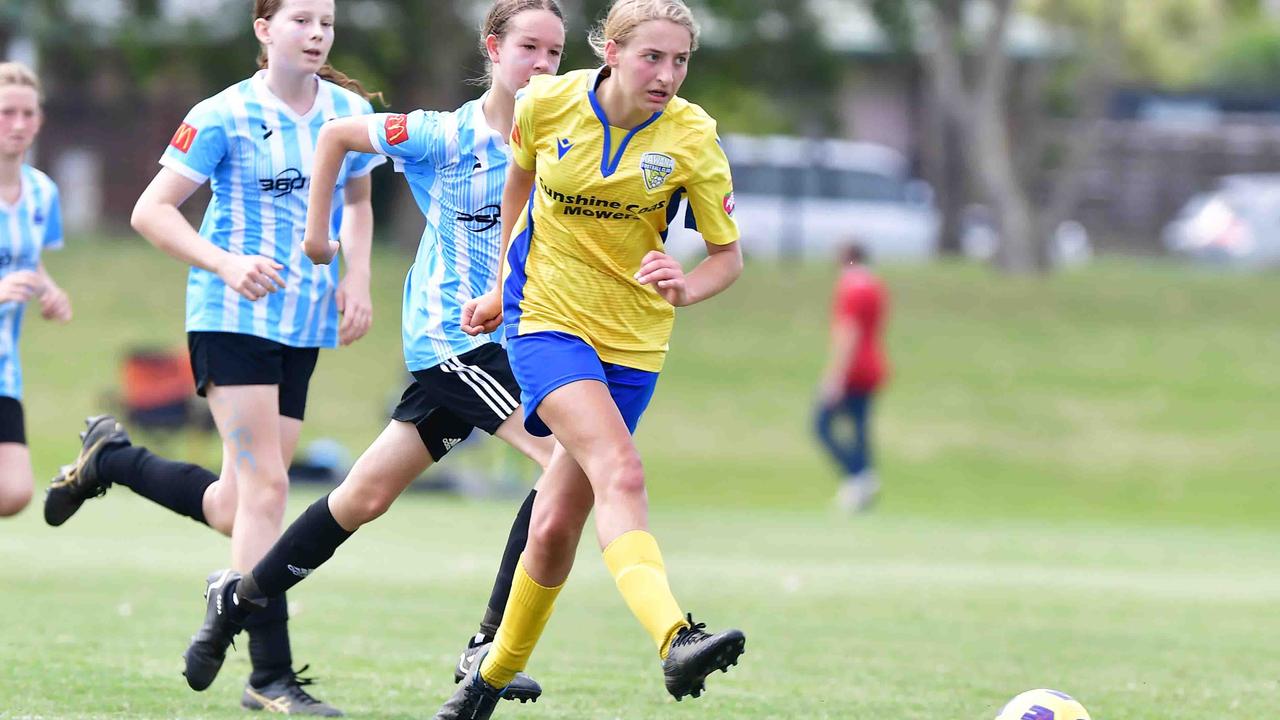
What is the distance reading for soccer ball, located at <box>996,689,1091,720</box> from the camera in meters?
5.27

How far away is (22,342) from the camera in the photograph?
24.0 metres

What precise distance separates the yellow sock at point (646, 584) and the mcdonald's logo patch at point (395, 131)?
1439mm

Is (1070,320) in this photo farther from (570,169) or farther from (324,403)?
(570,169)

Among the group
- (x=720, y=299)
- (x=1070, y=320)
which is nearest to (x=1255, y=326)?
(x=1070, y=320)

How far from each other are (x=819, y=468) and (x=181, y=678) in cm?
1414

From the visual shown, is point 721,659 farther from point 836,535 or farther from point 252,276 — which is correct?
point 836,535

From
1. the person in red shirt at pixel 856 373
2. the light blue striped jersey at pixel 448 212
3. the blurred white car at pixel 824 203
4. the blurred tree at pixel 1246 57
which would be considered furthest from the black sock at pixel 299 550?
the blurred tree at pixel 1246 57

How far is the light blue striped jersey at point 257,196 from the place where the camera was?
19.9 ft

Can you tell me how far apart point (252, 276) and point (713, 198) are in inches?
54.8

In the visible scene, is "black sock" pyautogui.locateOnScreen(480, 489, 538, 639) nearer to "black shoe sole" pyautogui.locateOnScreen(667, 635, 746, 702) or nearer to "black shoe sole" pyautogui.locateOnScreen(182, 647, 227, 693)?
"black shoe sole" pyautogui.locateOnScreen(182, 647, 227, 693)

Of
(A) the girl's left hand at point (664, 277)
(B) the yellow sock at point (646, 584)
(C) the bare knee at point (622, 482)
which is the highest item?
(A) the girl's left hand at point (664, 277)

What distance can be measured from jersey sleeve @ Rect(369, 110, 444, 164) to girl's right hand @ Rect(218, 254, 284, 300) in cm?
48

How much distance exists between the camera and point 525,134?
17.5 feet

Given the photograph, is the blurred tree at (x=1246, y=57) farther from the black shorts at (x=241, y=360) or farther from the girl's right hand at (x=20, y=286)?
the black shorts at (x=241, y=360)
